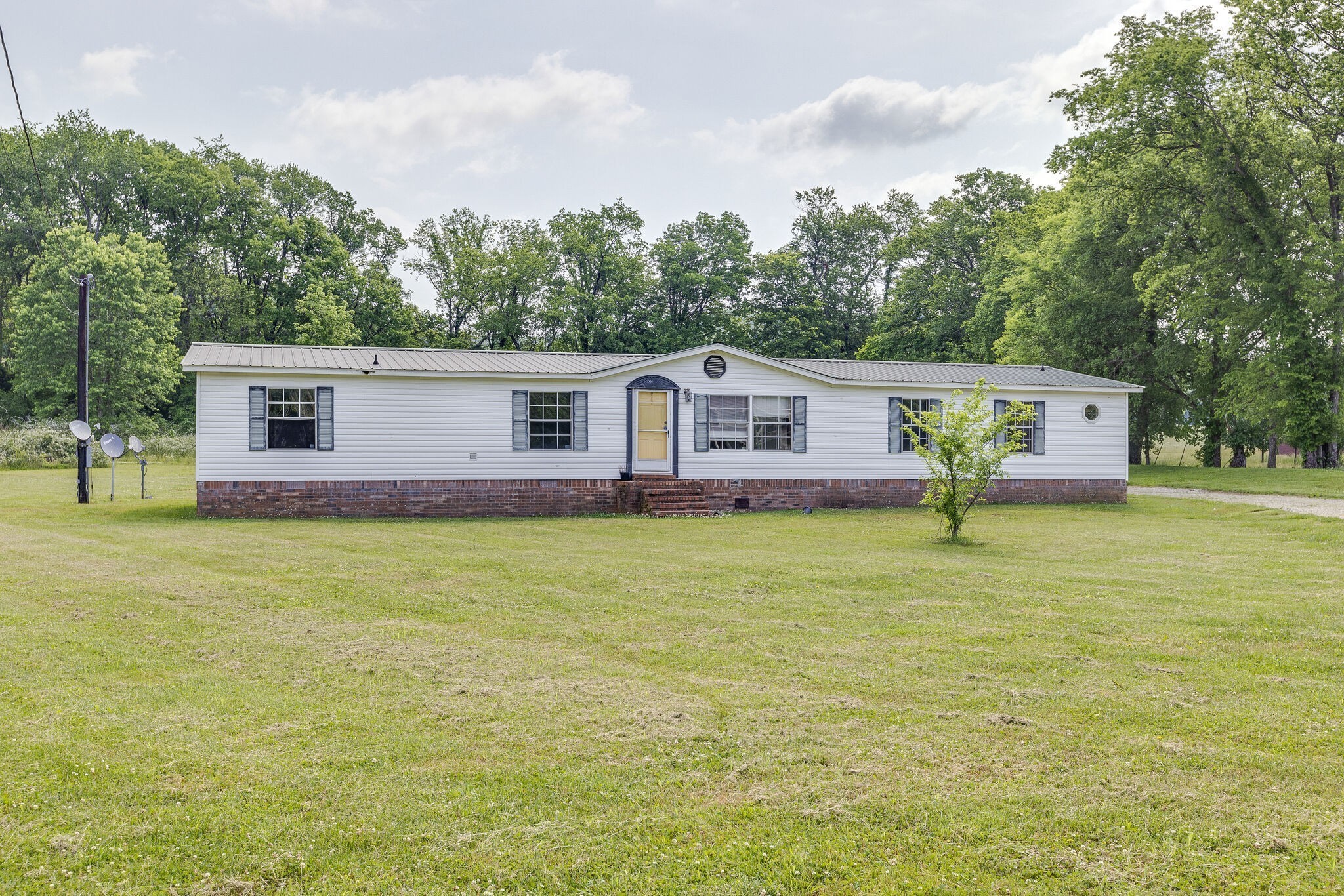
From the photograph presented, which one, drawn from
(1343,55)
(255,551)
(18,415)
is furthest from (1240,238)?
(18,415)

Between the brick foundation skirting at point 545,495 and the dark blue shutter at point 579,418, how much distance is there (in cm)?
79

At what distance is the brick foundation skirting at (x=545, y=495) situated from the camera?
16.7m

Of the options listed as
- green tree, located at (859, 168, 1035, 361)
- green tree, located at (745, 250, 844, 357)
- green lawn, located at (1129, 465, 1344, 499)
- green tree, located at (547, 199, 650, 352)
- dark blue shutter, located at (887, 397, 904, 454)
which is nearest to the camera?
dark blue shutter, located at (887, 397, 904, 454)

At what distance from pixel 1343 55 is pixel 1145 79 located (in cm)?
488

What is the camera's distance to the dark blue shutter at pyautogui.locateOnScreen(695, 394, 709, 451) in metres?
19.0

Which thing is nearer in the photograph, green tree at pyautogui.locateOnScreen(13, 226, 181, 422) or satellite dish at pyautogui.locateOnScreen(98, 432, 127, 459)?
satellite dish at pyautogui.locateOnScreen(98, 432, 127, 459)

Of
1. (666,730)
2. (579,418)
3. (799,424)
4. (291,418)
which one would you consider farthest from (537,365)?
(666,730)

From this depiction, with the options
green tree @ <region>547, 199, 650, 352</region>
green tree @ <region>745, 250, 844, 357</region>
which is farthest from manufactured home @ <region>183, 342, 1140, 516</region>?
green tree @ <region>745, 250, 844, 357</region>

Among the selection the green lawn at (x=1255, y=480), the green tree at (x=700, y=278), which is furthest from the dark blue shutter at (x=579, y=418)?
the green tree at (x=700, y=278)

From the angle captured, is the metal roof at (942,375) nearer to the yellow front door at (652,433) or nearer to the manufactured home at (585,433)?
the manufactured home at (585,433)

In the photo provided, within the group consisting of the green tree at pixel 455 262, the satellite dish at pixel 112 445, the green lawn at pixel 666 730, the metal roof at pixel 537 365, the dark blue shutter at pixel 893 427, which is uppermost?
the green tree at pixel 455 262

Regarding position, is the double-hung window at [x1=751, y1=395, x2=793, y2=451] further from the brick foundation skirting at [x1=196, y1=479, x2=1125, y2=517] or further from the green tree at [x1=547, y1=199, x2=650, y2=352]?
the green tree at [x1=547, y1=199, x2=650, y2=352]

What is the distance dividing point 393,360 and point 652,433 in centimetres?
568

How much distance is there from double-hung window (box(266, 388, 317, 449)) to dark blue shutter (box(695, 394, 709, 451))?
7.80 meters
